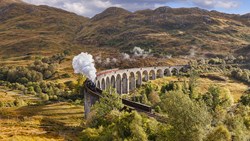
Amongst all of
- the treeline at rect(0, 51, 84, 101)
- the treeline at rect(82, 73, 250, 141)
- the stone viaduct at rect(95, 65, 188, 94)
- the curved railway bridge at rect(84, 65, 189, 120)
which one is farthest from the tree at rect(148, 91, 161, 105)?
the treeline at rect(0, 51, 84, 101)

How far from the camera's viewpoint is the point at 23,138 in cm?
6500

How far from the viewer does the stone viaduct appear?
113562 mm

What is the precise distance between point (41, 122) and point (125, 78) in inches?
1953

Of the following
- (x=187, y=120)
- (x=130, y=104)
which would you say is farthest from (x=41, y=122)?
(x=187, y=120)

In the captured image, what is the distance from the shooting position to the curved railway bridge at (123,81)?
8200cm

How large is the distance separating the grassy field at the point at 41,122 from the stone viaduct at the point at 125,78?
13406 mm

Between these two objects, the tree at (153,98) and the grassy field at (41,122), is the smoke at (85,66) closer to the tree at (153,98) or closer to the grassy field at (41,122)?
the grassy field at (41,122)

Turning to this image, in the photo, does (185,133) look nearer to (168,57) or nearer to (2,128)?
(2,128)

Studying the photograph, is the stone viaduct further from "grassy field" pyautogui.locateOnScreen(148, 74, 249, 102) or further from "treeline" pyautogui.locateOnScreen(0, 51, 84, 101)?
"treeline" pyautogui.locateOnScreen(0, 51, 84, 101)

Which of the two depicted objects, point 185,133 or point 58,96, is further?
point 58,96

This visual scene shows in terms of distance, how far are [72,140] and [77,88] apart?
190 feet

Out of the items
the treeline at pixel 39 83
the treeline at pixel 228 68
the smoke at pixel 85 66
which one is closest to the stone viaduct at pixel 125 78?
the smoke at pixel 85 66

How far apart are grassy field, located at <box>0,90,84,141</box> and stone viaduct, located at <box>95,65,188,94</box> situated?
13.4 meters

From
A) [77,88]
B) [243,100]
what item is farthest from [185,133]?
[77,88]
